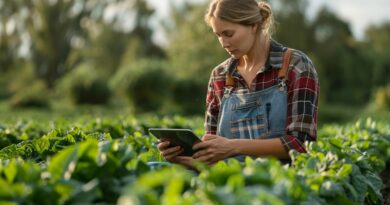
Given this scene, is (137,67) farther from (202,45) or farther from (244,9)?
(244,9)

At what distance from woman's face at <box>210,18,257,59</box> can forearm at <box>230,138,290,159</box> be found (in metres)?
0.58

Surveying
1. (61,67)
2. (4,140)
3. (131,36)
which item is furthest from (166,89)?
(131,36)

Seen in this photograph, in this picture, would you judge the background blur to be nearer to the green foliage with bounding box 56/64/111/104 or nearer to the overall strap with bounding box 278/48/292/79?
the green foliage with bounding box 56/64/111/104

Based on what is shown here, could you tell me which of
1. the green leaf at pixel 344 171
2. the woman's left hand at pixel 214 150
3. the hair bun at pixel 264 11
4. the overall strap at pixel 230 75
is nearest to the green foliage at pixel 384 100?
the overall strap at pixel 230 75

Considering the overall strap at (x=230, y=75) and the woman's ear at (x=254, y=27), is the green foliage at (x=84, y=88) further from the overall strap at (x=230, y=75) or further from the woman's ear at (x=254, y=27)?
the woman's ear at (x=254, y=27)

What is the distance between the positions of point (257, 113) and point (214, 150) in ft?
1.40

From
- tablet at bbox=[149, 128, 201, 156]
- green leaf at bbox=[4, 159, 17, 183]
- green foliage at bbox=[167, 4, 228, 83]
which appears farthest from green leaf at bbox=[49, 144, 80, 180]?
green foliage at bbox=[167, 4, 228, 83]

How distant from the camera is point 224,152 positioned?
3.52 metres

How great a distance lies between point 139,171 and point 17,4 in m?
45.5

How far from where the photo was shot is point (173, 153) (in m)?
3.66

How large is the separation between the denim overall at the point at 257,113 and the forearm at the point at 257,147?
0.07 meters

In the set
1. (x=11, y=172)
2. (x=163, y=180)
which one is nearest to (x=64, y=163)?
(x=11, y=172)

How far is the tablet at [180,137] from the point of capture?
136 inches

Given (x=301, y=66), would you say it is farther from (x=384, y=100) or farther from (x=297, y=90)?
(x=384, y=100)
